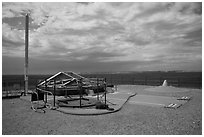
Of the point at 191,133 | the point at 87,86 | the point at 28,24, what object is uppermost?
the point at 28,24

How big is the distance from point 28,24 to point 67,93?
17.4ft

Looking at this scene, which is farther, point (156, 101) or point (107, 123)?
point (156, 101)

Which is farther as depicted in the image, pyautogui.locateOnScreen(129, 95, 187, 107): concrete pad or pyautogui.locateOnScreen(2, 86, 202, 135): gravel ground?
pyautogui.locateOnScreen(129, 95, 187, 107): concrete pad

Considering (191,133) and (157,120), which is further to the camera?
(157,120)

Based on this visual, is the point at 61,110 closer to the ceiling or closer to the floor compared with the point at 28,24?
closer to the floor

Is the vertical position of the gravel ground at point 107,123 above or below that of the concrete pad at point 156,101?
below

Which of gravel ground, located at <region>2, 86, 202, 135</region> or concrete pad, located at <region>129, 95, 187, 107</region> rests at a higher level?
concrete pad, located at <region>129, 95, 187, 107</region>

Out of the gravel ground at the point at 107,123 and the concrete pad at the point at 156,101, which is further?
the concrete pad at the point at 156,101

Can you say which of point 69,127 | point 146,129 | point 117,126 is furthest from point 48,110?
point 146,129

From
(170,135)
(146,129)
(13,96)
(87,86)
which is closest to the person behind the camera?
(170,135)

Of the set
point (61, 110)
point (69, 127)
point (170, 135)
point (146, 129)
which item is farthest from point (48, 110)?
point (170, 135)

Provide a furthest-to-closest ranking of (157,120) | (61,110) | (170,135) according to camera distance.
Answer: (61,110), (157,120), (170,135)

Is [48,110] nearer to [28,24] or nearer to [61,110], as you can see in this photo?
[61,110]

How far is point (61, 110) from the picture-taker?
924 cm
